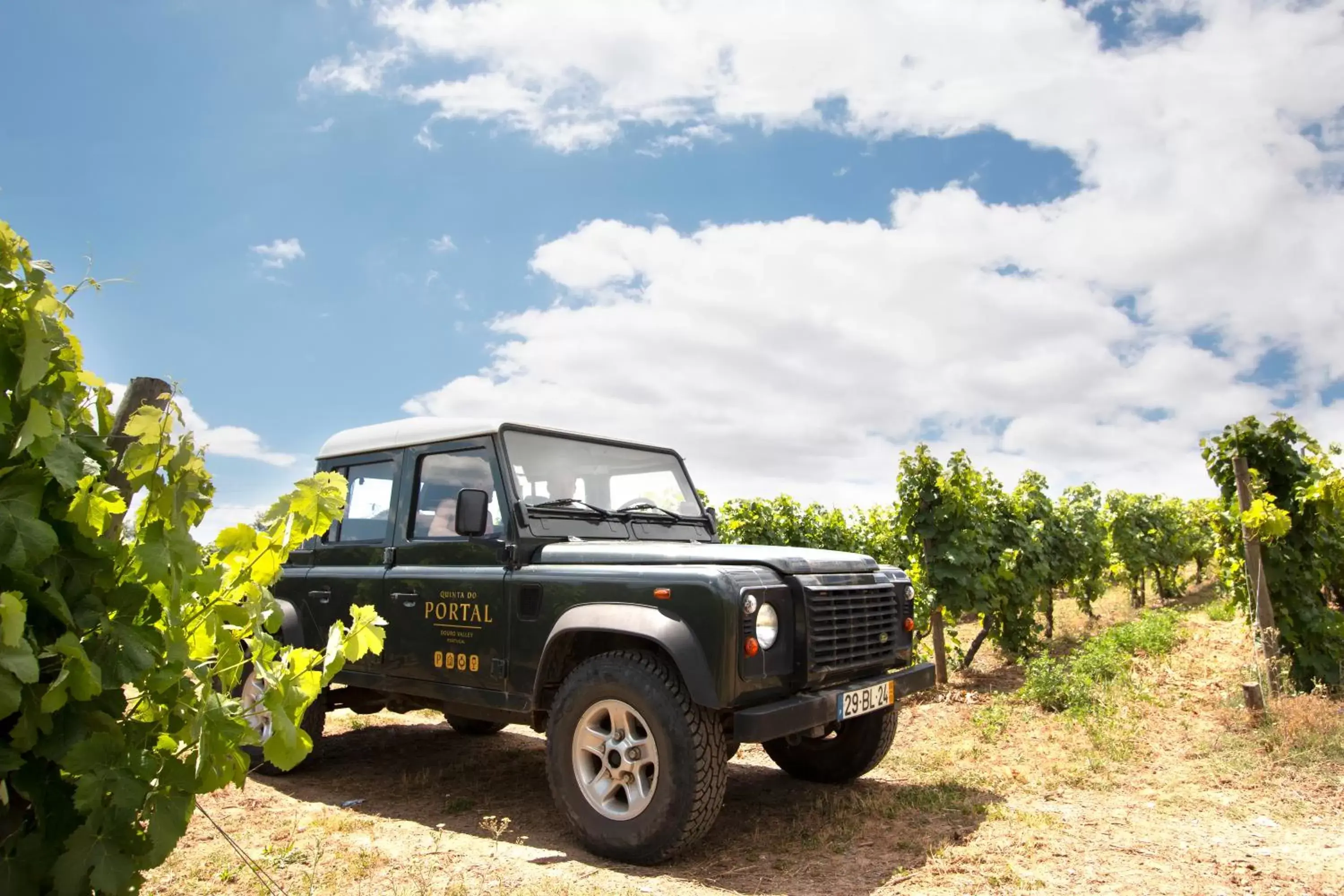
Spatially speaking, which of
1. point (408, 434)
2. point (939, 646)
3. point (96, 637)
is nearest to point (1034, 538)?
point (939, 646)

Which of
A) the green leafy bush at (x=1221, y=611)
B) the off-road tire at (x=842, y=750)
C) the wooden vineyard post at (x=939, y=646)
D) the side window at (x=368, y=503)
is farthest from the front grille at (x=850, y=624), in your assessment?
the green leafy bush at (x=1221, y=611)

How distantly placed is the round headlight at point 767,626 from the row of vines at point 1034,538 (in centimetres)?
559

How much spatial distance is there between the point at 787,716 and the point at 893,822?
1272 millimetres

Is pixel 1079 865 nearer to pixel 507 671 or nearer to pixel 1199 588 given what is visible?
pixel 507 671

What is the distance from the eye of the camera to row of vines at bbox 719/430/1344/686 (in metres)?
8.07

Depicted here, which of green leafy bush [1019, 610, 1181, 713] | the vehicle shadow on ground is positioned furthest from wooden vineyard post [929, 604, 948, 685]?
the vehicle shadow on ground

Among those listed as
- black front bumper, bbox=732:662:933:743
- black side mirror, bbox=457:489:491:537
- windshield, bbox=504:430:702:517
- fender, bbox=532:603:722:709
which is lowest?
black front bumper, bbox=732:662:933:743

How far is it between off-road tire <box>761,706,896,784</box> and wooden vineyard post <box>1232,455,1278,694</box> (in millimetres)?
4120

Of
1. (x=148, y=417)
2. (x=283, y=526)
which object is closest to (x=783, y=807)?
(x=283, y=526)

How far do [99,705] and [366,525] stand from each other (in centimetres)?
404

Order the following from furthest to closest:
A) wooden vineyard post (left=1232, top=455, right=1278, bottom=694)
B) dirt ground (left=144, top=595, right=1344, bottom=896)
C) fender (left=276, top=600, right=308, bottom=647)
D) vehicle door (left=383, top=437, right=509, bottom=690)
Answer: wooden vineyard post (left=1232, top=455, right=1278, bottom=694)
fender (left=276, top=600, right=308, bottom=647)
vehicle door (left=383, top=437, right=509, bottom=690)
dirt ground (left=144, top=595, right=1344, bottom=896)

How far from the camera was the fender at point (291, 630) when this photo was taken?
6.05 metres

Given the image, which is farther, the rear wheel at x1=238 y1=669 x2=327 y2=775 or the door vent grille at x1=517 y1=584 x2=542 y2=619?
the rear wheel at x1=238 y1=669 x2=327 y2=775

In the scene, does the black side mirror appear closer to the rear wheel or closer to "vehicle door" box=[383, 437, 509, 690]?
"vehicle door" box=[383, 437, 509, 690]
